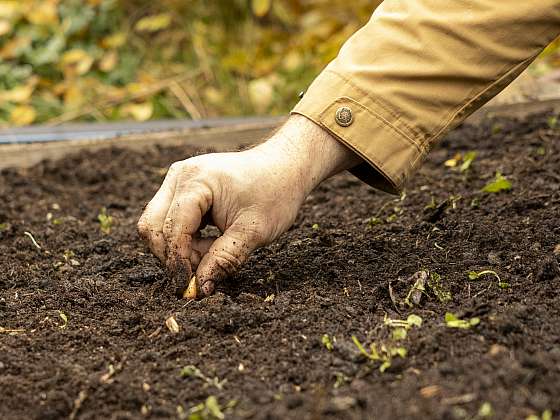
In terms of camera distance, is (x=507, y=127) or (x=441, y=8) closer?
(x=441, y=8)

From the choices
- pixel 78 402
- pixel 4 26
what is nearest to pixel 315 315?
pixel 78 402

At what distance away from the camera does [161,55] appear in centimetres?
580

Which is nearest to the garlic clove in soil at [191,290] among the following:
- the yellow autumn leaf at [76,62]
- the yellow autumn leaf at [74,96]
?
the yellow autumn leaf at [74,96]

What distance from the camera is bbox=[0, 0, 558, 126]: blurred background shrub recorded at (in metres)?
5.16

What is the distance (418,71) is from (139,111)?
3320 millimetres

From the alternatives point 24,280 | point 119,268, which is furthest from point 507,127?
point 24,280

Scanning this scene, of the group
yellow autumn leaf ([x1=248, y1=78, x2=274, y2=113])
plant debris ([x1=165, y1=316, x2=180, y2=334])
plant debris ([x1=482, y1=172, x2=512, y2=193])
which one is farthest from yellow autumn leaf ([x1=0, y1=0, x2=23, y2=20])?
plant debris ([x1=165, y1=316, x2=180, y2=334])

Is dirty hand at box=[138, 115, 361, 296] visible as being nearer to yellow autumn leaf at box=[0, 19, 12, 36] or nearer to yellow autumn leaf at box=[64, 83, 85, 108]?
yellow autumn leaf at box=[64, 83, 85, 108]

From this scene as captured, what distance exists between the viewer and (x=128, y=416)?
150 centimetres

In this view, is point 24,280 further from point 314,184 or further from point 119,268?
point 314,184

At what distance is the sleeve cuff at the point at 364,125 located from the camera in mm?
1852

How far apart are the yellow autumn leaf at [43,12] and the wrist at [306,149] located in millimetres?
3956

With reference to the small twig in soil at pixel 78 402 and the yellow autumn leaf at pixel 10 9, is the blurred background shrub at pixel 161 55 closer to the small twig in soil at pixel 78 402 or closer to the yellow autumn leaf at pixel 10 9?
the yellow autumn leaf at pixel 10 9

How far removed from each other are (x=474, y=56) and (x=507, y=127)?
1.64 metres
